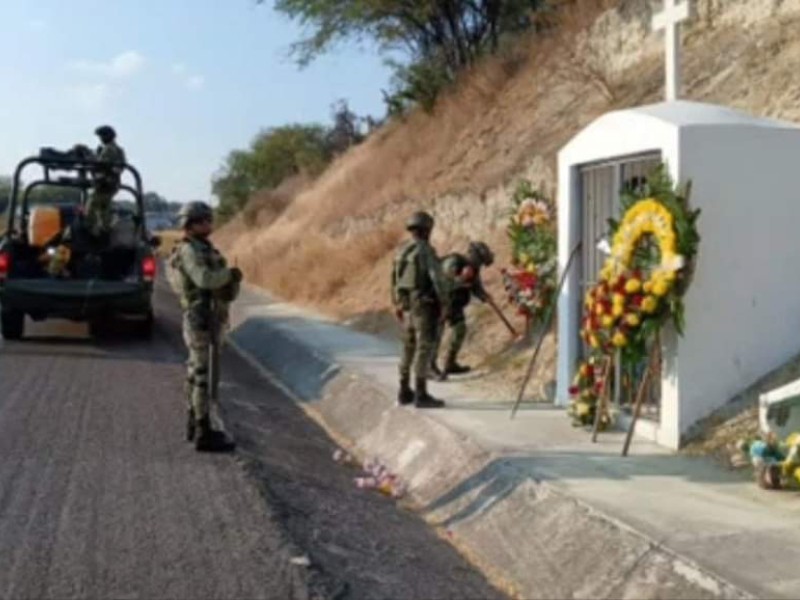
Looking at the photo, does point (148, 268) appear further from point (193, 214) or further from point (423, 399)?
point (193, 214)

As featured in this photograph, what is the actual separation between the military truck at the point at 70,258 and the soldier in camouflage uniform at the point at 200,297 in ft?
22.5

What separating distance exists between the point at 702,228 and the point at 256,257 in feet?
90.9

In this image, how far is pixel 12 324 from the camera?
55.4 ft

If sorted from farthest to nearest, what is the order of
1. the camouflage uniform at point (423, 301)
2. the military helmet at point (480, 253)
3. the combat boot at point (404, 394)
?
the military helmet at point (480, 253) → the combat boot at point (404, 394) → the camouflage uniform at point (423, 301)

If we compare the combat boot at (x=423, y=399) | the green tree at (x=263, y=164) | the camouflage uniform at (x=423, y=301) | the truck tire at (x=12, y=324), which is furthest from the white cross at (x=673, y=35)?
the green tree at (x=263, y=164)

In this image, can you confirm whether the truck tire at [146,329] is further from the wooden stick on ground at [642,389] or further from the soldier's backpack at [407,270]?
the wooden stick on ground at [642,389]

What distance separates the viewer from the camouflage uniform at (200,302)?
9445 mm

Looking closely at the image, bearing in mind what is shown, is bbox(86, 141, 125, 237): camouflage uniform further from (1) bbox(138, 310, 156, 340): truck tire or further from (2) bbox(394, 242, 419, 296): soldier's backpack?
(2) bbox(394, 242, 419, 296): soldier's backpack

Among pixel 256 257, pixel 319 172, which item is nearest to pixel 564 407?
pixel 256 257

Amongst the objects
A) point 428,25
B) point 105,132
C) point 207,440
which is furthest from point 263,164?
point 207,440

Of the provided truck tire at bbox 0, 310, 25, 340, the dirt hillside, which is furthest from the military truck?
the dirt hillside

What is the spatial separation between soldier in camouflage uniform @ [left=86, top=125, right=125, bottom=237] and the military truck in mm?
94

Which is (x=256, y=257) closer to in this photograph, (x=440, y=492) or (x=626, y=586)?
(x=440, y=492)

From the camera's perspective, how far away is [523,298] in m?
13.1
